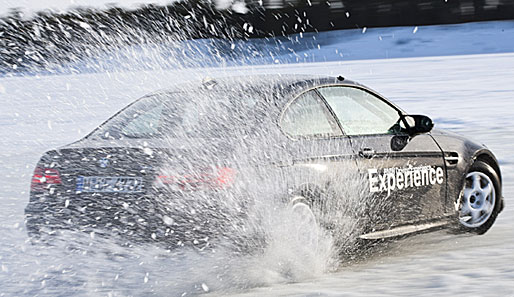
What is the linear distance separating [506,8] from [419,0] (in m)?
4.63

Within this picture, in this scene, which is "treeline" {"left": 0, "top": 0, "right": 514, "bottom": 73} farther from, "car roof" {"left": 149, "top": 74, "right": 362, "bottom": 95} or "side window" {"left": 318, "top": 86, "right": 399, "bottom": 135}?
"car roof" {"left": 149, "top": 74, "right": 362, "bottom": 95}

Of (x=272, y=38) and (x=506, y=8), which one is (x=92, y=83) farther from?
(x=506, y=8)

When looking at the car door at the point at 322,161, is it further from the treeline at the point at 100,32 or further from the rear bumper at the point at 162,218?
the treeline at the point at 100,32

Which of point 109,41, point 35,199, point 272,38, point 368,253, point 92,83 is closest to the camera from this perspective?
point 35,199

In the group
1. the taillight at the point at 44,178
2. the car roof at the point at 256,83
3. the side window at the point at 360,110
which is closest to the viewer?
the taillight at the point at 44,178

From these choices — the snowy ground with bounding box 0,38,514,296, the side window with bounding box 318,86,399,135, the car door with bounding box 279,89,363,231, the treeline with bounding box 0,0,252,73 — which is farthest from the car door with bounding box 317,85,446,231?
the treeline with bounding box 0,0,252,73

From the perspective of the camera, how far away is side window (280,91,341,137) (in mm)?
5359

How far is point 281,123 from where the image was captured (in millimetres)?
5277

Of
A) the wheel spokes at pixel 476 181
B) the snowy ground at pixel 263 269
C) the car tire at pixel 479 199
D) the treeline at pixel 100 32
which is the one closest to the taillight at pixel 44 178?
the snowy ground at pixel 263 269

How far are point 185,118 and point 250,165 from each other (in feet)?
2.26

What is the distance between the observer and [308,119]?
5.52 meters

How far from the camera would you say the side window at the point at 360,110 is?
5.92m

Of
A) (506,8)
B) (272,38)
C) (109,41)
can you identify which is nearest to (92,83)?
(272,38)

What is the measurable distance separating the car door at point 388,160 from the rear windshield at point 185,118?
2.54 feet
